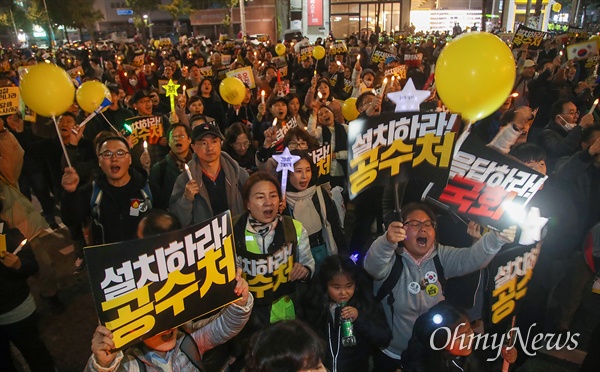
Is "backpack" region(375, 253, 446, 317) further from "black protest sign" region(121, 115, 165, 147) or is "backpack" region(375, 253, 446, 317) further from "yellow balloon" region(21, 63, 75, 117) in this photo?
"black protest sign" region(121, 115, 165, 147)

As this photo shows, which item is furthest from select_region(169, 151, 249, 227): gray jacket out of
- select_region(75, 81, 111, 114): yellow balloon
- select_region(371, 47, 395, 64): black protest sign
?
select_region(371, 47, 395, 64): black protest sign

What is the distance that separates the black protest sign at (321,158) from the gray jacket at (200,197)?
71 cm

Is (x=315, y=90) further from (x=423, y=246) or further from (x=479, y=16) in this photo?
(x=479, y=16)

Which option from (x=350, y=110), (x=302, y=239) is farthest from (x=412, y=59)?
(x=302, y=239)

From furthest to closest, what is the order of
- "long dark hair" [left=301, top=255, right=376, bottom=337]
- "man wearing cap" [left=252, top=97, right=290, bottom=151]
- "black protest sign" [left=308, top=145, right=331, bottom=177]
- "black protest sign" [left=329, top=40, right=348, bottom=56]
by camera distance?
"black protest sign" [left=329, top=40, right=348, bottom=56] → "man wearing cap" [left=252, top=97, right=290, bottom=151] → "black protest sign" [left=308, top=145, right=331, bottom=177] → "long dark hair" [left=301, top=255, right=376, bottom=337]

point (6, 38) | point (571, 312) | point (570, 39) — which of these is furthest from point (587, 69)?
point (6, 38)

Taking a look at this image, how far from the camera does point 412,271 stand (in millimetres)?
2920

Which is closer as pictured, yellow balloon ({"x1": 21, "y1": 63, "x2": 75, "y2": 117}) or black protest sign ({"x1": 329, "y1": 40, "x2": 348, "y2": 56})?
yellow balloon ({"x1": 21, "y1": 63, "x2": 75, "y2": 117})

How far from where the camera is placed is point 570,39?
1415 cm

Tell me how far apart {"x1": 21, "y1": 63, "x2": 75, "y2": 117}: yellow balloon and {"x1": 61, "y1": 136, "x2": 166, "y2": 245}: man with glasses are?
0.77 meters

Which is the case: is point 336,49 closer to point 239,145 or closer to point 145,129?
point 145,129

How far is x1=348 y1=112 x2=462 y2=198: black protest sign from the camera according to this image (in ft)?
8.77

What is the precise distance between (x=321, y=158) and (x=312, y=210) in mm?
699

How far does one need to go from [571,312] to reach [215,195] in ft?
11.5
